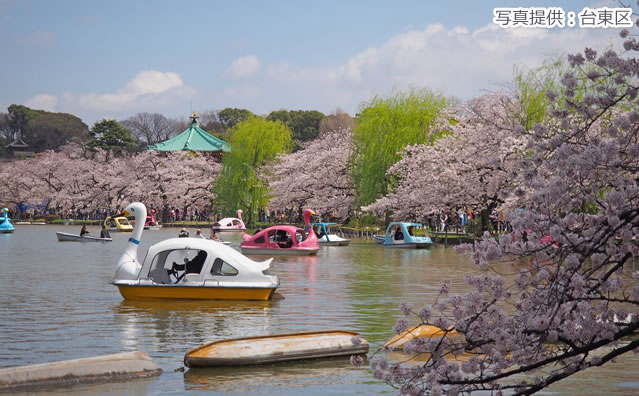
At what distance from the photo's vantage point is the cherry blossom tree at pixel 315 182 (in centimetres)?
6944

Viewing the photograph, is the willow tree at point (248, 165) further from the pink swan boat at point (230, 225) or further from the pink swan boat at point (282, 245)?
the pink swan boat at point (282, 245)

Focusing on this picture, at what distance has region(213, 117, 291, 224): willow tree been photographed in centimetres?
7631

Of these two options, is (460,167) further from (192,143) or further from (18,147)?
(18,147)

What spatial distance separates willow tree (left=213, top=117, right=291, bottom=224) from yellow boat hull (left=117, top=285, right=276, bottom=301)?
5477 centimetres

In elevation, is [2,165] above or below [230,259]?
above

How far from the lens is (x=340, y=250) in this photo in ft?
147

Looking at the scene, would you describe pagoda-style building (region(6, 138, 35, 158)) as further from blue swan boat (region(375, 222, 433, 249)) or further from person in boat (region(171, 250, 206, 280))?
person in boat (region(171, 250, 206, 280))

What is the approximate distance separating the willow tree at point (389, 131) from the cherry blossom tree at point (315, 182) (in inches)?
390

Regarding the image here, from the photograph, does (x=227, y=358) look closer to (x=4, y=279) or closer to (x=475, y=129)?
(x=4, y=279)

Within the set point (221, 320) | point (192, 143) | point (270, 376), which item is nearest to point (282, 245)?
point (221, 320)

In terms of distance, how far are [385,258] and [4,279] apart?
17370 mm

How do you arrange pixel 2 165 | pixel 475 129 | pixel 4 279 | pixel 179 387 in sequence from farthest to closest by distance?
pixel 2 165 → pixel 475 129 → pixel 4 279 → pixel 179 387

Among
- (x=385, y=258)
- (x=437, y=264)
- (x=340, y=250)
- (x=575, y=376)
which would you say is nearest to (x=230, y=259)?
(x=575, y=376)

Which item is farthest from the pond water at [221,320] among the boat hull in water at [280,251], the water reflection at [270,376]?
the boat hull in water at [280,251]
